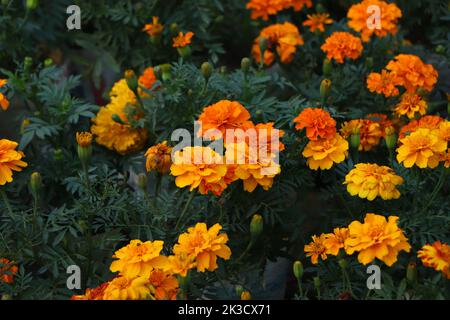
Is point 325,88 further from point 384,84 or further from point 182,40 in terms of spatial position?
point 182,40

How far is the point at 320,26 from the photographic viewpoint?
86.7 inches

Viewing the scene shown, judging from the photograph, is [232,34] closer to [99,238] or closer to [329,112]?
[329,112]

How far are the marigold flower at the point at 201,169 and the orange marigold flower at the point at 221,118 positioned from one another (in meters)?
0.11

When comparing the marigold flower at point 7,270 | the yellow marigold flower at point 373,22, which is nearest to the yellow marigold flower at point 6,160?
the marigold flower at point 7,270

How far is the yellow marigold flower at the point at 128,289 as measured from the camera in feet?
4.21

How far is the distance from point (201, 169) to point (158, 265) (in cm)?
20

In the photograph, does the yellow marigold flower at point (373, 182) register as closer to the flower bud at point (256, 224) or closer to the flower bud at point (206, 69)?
the flower bud at point (256, 224)

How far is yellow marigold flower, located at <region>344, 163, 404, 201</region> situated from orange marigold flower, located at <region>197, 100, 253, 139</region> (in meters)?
0.25

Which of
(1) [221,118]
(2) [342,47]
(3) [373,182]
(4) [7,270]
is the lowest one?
(4) [7,270]

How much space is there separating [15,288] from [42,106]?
0.67 meters

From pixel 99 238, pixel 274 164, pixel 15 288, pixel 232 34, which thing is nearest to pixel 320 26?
pixel 232 34

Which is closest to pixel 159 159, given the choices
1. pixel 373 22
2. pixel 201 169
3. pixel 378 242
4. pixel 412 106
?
pixel 201 169

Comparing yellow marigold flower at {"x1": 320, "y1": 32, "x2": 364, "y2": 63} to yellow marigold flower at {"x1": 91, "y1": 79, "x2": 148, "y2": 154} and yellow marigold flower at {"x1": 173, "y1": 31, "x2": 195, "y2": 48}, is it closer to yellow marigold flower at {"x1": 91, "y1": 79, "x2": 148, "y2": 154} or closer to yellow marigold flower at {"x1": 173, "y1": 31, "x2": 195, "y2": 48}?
yellow marigold flower at {"x1": 173, "y1": 31, "x2": 195, "y2": 48}

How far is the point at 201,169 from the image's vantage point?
4.83 ft
